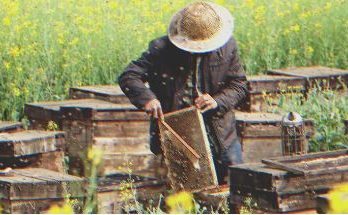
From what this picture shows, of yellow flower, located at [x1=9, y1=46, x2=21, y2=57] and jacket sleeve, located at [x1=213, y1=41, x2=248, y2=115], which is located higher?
yellow flower, located at [x1=9, y1=46, x2=21, y2=57]

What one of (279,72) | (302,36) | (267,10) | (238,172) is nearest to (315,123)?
(279,72)

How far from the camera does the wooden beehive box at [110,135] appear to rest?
9016 millimetres

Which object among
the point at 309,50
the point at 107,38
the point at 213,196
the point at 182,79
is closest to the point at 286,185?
the point at 213,196

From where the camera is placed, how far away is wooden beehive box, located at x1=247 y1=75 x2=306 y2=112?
31.6ft

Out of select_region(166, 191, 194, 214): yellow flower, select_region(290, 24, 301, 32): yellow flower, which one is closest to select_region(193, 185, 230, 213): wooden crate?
select_region(166, 191, 194, 214): yellow flower

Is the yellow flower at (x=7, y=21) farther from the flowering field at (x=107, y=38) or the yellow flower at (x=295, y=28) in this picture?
the yellow flower at (x=295, y=28)

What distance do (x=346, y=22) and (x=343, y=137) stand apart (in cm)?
364

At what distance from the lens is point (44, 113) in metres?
9.42

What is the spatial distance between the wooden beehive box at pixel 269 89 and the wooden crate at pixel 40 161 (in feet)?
5.79

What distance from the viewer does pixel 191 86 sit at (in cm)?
789

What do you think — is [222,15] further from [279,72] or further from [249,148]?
[279,72]

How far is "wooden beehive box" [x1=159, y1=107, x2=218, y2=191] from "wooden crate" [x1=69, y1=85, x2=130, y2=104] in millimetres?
1757

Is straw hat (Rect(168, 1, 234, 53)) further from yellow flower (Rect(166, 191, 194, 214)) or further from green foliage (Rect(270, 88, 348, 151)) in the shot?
yellow flower (Rect(166, 191, 194, 214))

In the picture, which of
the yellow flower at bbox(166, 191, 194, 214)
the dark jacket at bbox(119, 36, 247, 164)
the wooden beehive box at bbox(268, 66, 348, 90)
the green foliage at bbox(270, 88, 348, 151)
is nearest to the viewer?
the yellow flower at bbox(166, 191, 194, 214)
